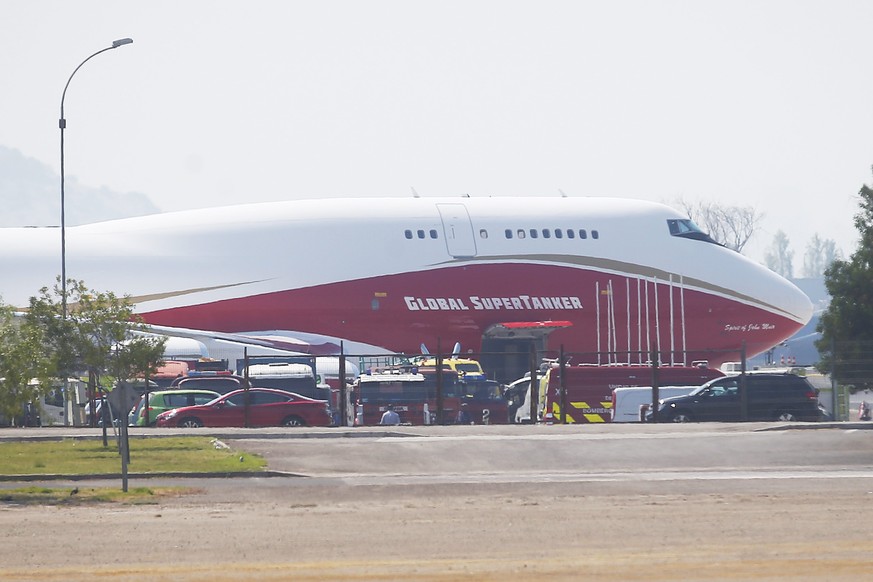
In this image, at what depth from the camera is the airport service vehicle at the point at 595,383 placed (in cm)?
3903

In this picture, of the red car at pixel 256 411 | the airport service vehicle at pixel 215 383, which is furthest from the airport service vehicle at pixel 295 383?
the red car at pixel 256 411

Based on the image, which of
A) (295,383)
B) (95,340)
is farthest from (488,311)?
(95,340)

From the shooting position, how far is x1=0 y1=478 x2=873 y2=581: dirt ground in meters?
13.8

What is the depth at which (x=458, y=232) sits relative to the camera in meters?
55.7

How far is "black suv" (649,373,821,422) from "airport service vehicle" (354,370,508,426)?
4790 millimetres

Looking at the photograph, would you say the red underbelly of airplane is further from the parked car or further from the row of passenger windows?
the parked car

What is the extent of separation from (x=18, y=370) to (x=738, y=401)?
786 inches

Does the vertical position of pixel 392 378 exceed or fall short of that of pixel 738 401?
it exceeds it

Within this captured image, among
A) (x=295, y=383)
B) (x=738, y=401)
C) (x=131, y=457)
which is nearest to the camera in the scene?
(x=131, y=457)

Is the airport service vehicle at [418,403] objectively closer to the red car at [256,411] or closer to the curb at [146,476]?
the red car at [256,411]

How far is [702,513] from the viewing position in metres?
18.2

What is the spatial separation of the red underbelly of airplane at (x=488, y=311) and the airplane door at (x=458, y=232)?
2.30 feet

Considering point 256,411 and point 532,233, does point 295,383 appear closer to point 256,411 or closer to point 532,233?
point 256,411

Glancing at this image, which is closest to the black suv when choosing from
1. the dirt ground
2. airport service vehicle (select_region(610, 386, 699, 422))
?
airport service vehicle (select_region(610, 386, 699, 422))
